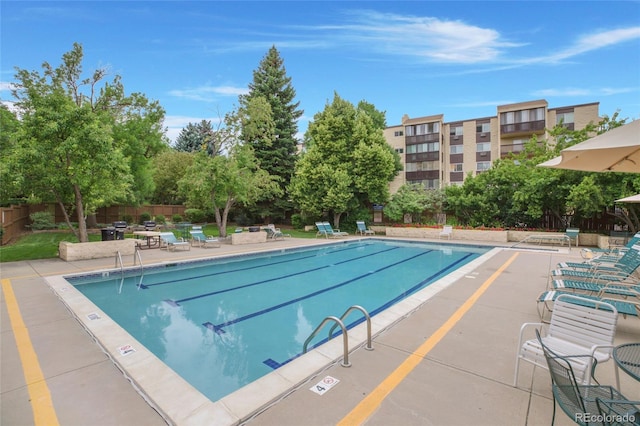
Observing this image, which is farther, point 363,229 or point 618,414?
point 363,229

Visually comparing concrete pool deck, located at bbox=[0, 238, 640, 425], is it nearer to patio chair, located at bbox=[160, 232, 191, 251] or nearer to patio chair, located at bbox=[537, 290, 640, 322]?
patio chair, located at bbox=[537, 290, 640, 322]

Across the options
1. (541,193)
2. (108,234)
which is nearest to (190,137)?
(108,234)

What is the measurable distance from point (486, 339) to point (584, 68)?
575 inches

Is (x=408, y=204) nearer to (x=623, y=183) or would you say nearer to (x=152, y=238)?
(x=623, y=183)

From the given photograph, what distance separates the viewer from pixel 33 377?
3418mm

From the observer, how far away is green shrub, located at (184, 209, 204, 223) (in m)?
28.2

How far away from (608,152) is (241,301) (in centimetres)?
748

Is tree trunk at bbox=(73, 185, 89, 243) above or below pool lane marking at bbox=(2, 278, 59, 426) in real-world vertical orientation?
above

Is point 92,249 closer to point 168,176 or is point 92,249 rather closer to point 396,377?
point 396,377

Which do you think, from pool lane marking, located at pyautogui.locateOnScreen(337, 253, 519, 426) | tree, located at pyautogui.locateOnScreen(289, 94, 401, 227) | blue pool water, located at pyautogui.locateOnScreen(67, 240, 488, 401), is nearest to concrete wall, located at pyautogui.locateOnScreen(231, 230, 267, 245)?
blue pool water, located at pyautogui.locateOnScreen(67, 240, 488, 401)

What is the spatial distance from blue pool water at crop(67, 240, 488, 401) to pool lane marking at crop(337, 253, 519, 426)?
1787 mm

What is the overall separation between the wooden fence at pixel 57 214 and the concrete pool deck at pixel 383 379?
13957mm

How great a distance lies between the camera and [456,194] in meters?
19.8

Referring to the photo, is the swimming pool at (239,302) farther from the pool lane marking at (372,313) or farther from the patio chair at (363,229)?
the patio chair at (363,229)
